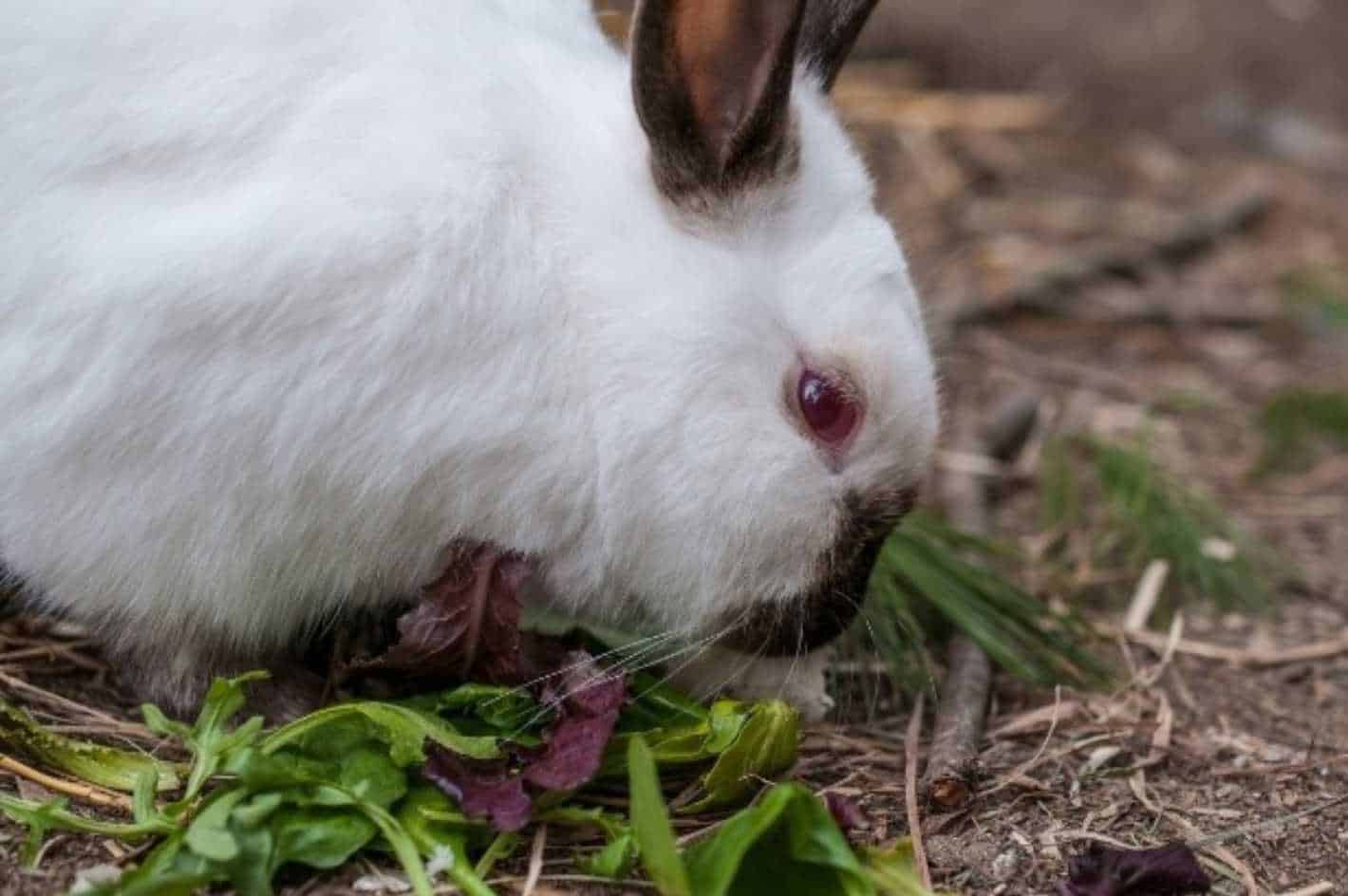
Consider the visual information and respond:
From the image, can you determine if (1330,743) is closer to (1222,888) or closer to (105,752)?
(1222,888)

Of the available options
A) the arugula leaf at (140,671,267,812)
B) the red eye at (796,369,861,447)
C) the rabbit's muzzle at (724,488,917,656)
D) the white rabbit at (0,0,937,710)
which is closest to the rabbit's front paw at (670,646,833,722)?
the rabbit's muzzle at (724,488,917,656)

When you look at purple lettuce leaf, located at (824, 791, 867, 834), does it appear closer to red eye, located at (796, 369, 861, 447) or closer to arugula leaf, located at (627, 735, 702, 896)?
arugula leaf, located at (627, 735, 702, 896)

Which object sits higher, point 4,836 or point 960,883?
point 4,836

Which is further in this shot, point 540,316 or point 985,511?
point 985,511

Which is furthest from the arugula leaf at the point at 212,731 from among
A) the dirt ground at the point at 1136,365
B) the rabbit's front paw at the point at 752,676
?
the rabbit's front paw at the point at 752,676

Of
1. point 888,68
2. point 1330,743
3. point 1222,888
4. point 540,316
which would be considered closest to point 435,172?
point 540,316

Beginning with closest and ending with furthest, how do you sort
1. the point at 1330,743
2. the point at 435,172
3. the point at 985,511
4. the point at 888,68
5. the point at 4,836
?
1. the point at 4,836
2. the point at 435,172
3. the point at 1330,743
4. the point at 985,511
5. the point at 888,68

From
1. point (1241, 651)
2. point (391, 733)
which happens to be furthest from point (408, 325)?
point (1241, 651)
